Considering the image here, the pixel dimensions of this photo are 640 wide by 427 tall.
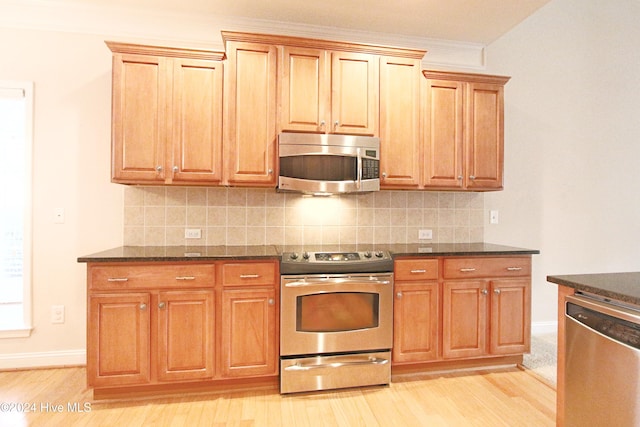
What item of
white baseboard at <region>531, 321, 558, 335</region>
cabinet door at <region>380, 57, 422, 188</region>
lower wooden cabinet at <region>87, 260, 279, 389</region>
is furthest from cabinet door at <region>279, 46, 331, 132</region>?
white baseboard at <region>531, 321, 558, 335</region>

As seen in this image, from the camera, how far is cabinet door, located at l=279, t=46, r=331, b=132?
2.46 metres

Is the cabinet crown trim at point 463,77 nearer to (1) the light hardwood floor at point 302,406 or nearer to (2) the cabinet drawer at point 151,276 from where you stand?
(2) the cabinet drawer at point 151,276

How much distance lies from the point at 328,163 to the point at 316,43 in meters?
0.88

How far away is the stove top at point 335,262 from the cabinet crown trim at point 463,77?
150 centimetres

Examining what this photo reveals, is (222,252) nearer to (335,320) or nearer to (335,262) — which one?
(335,262)

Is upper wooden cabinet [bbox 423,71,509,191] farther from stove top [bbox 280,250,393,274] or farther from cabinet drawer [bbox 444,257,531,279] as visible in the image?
stove top [bbox 280,250,393,274]

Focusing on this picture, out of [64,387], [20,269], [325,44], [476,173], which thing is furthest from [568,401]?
[20,269]

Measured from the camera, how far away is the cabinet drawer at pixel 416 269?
2.46 m

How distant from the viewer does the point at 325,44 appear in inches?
98.4

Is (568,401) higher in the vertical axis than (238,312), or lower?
lower

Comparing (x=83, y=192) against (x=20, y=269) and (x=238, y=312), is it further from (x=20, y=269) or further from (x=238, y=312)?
(x=238, y=312)

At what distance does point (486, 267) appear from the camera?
2.58 m

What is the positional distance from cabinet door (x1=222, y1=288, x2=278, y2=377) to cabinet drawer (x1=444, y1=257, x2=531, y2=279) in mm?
1327

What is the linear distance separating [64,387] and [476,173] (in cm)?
344
